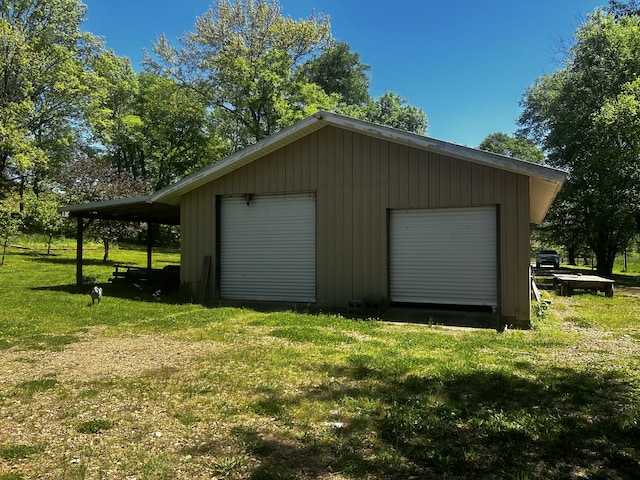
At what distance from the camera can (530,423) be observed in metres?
3.37

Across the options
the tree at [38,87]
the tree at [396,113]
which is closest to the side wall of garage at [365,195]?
the tree at [38,87]

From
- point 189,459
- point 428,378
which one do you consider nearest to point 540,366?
point 428,378

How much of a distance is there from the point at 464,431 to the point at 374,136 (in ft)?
22.2

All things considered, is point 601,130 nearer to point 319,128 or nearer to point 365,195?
point 365,195

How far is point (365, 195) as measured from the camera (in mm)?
9203

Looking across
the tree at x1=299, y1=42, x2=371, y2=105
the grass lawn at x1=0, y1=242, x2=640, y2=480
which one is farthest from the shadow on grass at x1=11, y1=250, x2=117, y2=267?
the tree at x1=299, y1=42, x2=371, y2=105

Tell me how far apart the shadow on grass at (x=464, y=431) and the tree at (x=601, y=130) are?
19277 millimetres

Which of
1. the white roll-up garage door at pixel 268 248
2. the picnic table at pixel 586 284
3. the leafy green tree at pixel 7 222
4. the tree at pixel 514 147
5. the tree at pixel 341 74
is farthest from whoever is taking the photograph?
the tree at pixel 514 147

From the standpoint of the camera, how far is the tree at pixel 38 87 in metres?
21.4

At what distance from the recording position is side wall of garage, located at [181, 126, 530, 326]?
8.01m

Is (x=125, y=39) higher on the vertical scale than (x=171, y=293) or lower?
higher

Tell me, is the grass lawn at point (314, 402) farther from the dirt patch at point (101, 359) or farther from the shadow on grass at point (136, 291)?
the shadow on grass at point (136, 291)

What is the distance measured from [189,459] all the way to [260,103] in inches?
969

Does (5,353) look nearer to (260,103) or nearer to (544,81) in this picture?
(260,103)
